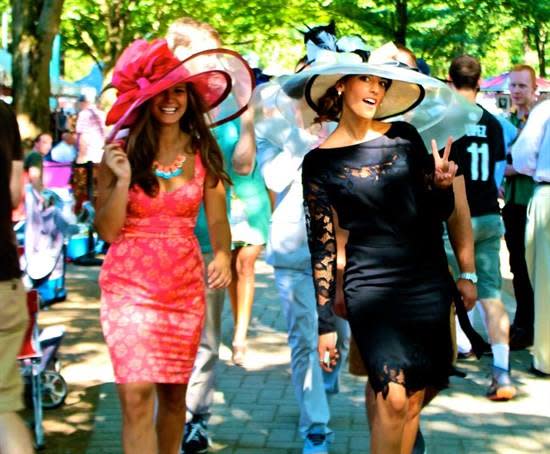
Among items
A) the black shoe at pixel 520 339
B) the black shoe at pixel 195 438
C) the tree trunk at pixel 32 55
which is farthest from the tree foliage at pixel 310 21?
the black shoe at pixel 195 438

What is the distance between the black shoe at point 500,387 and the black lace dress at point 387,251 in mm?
2754

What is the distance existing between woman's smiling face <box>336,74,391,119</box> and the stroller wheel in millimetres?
3175

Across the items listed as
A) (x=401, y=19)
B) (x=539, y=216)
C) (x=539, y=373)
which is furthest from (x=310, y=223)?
(x=401, y=19)

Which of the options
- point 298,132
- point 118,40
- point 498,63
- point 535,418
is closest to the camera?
point 298,132

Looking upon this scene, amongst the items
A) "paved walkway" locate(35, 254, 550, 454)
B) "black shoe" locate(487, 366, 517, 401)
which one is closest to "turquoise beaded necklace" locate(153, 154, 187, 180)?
"paved walkway" locate(35, 254, 550, 454)

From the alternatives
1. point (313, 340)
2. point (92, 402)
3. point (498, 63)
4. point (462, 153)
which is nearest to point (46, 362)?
point (92, 402)

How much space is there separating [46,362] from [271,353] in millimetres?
2345

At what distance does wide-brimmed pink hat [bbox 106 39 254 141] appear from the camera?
5.18 meters

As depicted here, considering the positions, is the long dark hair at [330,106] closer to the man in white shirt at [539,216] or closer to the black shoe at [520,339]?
the man in white shirt at [539,216]

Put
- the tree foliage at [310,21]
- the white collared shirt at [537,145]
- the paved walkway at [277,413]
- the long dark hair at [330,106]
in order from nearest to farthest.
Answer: the long dark hair at [330,106] → the paved walkway at [277,413] → the white collared shirt at [537,145] → the tree foliage at [310,21]

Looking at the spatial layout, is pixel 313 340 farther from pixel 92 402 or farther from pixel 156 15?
pixel 156 15

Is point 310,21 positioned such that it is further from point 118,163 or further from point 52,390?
point 118,163

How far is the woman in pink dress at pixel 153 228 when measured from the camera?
5078 millimetres

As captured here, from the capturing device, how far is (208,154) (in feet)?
17.6
